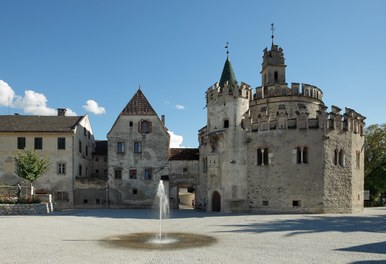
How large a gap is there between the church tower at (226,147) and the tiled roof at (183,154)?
529 cm

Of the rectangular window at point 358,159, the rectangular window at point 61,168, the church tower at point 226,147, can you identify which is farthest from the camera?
the rectangular window at point 61,168

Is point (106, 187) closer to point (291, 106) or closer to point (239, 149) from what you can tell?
point (239, 149)

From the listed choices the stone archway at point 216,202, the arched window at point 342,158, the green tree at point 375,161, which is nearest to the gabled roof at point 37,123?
the stone archway at point 216,202

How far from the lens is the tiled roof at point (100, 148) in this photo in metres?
54.0

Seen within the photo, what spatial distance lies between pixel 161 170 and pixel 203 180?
6221mm

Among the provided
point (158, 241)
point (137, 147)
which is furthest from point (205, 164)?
point (158, 241)

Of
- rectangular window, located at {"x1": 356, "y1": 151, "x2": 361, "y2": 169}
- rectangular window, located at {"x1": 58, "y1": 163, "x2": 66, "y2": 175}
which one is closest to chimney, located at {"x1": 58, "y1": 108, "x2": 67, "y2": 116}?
rectangular window, located at {"x1": 58, "y1": 163, "x2": 66, "y2": 175}

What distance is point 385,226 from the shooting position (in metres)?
25.6

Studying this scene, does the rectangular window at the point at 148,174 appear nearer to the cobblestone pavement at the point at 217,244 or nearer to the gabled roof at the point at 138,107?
the gabled roof at the point at 138,107

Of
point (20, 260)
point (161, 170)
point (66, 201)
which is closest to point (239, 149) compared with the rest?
point (161, 170)

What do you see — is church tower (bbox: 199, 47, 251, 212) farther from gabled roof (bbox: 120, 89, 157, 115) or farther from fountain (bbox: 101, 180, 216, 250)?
fountain (bbox: 101, 180, 216, 250)

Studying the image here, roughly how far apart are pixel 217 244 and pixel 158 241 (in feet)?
10.4

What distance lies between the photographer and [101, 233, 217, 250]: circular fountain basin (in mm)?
17438

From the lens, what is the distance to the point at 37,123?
46281 mm
